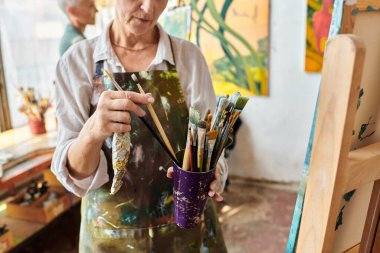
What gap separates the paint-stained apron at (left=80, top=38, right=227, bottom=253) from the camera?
3.24 ft

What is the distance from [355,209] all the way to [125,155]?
20.0 inches

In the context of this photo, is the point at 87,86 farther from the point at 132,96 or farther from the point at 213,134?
the point at 213,134

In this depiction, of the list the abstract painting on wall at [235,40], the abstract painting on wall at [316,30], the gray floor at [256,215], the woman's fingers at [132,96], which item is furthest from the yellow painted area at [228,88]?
the woman's fingers at [132,96]

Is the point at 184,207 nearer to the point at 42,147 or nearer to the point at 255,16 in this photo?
the point at 42,147

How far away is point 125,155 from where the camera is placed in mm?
760

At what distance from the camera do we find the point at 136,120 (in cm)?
98

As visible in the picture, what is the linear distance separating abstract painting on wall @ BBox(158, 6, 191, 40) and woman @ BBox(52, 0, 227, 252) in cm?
166

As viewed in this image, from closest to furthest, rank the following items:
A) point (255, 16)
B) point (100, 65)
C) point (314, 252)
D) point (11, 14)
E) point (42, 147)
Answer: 1. point (314, 252)
2. point (100, 65)
3. point (42, 147)
4. point (11, 14)
5. point (255, 16)

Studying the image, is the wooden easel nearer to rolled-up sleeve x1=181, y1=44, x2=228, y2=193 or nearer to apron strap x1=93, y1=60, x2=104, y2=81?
rolled-up sleeve x1=181, y1=44, x2=228, y2=193

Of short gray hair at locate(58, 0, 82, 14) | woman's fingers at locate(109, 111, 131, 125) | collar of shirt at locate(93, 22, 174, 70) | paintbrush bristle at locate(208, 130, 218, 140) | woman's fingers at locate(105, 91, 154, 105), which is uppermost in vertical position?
short gray hair at locate(58, 0, 82, 14)

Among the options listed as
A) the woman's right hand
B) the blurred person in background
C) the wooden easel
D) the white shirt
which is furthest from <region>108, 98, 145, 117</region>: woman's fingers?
the blurred person in background

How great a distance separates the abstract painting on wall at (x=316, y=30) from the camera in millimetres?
2840

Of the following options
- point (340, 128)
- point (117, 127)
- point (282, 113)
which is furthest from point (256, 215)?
point (340, 128)

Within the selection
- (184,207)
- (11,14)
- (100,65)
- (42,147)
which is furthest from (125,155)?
(11,14)
